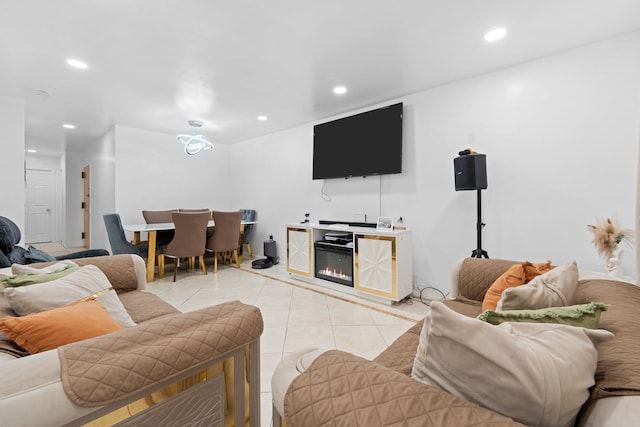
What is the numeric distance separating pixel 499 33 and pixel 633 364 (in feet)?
8.04

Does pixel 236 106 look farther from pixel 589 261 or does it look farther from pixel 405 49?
pixel 589 261

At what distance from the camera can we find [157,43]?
2346 mm

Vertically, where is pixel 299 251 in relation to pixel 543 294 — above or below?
below

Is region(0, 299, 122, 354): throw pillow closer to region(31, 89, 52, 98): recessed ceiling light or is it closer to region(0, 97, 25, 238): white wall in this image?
region(31, 89, 52, 98): recessed ceiling light

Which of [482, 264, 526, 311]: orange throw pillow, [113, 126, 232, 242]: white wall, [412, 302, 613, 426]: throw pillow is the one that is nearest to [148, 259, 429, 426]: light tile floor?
[482, 264, 526, 311]: orange throw pillow

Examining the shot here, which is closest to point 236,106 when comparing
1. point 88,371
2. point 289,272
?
point 289,272

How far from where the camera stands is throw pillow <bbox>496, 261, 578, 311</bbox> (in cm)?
106

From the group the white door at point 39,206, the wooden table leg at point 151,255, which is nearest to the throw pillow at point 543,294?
Result: the wooden table leg at point 151,255

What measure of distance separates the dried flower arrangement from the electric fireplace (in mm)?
2232

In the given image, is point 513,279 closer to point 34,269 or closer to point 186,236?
point 34,269

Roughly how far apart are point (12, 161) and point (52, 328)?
163 inches

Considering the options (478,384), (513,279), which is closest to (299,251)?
(513,279)

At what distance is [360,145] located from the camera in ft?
12.4

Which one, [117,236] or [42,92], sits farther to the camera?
[117,236]
